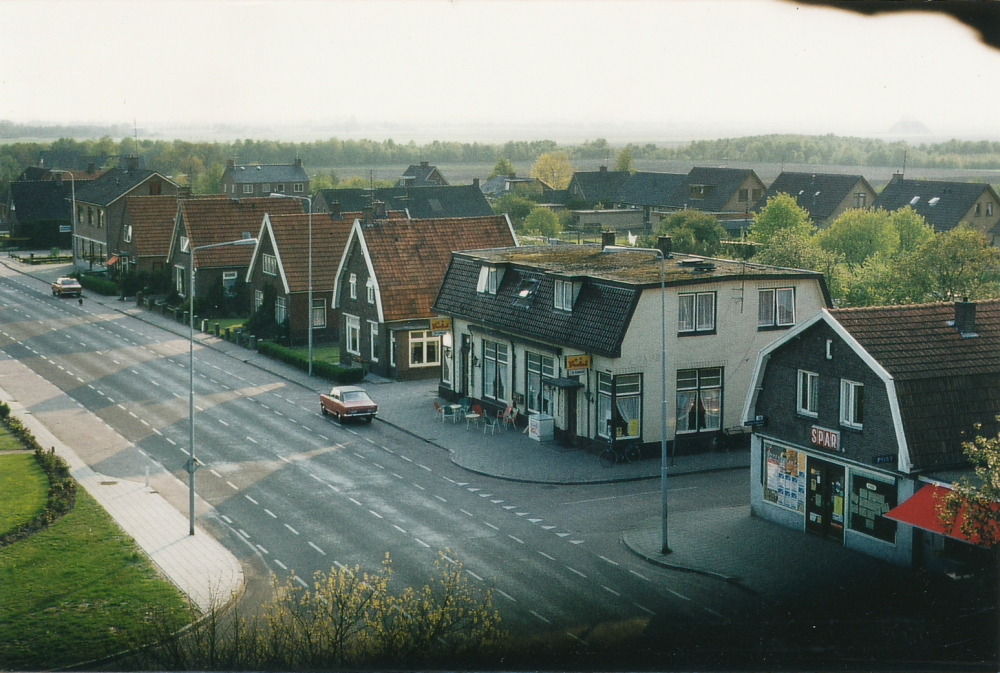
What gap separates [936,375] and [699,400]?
14.2 metres

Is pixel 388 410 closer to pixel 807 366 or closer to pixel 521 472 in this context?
pixel 521 472

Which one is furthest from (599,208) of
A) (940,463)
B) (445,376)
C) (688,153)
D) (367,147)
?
(940,463)

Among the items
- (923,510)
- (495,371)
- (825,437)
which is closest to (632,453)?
(495,371)

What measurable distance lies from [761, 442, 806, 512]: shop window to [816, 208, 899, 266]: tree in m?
51.7

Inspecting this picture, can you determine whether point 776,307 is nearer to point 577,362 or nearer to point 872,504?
point 577,362

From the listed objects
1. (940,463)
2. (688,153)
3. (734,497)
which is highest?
(688,153)

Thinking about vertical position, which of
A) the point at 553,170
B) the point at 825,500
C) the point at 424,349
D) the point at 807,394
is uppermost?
the point at 553,170

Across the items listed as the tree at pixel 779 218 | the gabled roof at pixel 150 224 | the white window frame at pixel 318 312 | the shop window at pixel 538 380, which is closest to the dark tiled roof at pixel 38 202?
the gabled roof at pixel 150 224

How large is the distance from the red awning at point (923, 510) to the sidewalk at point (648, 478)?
7.63 feet

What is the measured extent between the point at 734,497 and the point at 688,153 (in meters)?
100

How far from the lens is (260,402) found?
2119 inches

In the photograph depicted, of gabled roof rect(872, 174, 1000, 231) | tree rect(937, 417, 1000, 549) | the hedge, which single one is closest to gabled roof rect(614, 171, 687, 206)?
gabled roof rect(872, 174, 1000, 231)

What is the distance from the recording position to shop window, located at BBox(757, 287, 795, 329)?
1795 inches

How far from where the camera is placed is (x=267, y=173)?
516 feet
